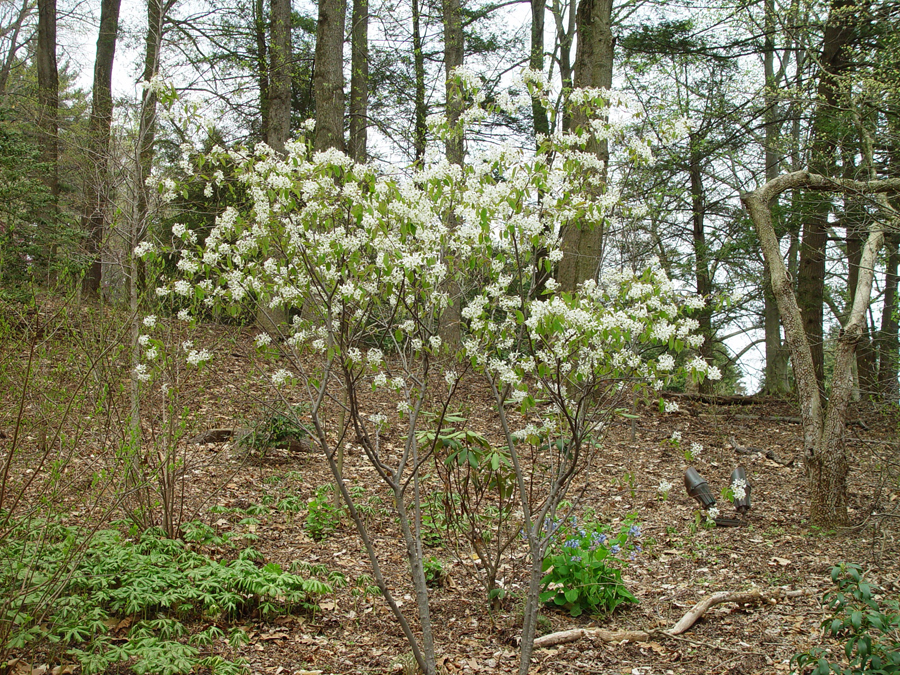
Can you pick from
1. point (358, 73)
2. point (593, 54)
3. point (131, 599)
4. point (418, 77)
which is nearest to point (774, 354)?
point (593, 54)

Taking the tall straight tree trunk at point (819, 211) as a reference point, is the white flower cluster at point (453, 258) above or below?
below

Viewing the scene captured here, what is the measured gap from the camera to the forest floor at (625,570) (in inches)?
131

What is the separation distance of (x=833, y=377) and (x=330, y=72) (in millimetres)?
6900

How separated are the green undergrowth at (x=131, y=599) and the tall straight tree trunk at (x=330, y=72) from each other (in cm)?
590

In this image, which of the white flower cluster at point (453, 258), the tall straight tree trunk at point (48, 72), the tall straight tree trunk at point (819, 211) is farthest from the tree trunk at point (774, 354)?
the tall straight tree trunk at point (48, 72)

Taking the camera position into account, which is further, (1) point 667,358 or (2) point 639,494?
(2) point 639,494

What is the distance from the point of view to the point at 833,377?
16.8ft

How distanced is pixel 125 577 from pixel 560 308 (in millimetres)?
2707

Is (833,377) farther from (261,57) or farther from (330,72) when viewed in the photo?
(261,57)

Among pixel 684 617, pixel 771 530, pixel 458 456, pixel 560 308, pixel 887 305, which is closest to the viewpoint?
pixel 560 308

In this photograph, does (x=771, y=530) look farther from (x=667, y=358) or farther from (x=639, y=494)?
(x=667, y=358)

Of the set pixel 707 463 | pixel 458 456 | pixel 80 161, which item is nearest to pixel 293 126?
pixel 80 161

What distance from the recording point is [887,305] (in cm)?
1074

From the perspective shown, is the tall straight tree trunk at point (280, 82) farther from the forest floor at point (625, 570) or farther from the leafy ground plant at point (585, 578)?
the leafy ground plant at point (585, 578)
